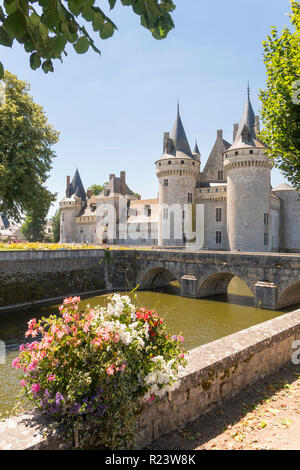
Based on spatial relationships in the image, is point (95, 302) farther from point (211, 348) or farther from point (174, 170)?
point (174, 170)

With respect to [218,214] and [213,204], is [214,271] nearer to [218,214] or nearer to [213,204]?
[218,214]

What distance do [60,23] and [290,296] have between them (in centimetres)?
1621

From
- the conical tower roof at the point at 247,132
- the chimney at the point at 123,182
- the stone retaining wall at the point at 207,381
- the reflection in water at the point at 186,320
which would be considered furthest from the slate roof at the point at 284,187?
the stone retaining wall at the point at 207,381

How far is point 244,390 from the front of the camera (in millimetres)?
3479

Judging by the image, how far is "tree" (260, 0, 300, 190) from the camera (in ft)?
23.5

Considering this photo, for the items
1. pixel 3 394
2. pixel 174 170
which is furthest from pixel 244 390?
pixel 174 170

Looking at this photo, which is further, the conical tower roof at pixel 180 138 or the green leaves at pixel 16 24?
the conical tower roof at pixel 180 138

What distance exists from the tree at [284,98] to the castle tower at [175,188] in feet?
71.8

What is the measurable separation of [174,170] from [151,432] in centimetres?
2872

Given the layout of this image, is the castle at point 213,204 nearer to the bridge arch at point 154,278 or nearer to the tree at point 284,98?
the bridge arch at point 154,278

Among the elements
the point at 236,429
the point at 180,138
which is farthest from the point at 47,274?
the point at 180,138

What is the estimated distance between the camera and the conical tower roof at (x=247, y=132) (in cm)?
2652

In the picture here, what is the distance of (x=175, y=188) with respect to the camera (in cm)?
3022

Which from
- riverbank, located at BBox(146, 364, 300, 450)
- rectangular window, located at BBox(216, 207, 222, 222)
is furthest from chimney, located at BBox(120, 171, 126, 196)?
riverbank, located at BBox(146, 364, 300, 450)
